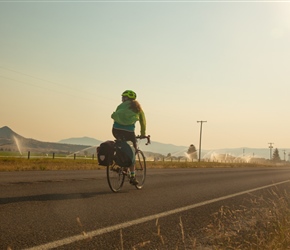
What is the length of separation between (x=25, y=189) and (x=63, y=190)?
2.57 ft

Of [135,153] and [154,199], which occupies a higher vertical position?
[135,153]

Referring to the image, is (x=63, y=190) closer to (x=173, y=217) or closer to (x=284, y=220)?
(x=173, y=217)

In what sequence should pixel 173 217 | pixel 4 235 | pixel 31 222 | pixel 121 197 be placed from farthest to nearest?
pixel 121 197
pixel 173 217
pixel 31 222
pixel 4 235

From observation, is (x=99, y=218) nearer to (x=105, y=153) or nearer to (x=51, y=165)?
(x=105, y=153)

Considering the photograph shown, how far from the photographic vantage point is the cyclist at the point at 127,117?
7.83 metres

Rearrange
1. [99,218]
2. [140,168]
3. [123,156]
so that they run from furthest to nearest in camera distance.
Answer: [140,168] → [123,156] → [99,218]

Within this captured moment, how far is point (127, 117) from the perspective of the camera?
784cm

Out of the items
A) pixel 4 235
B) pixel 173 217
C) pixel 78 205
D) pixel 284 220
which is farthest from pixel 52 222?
pixel 284 220

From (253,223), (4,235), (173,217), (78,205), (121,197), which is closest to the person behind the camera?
(4,235)

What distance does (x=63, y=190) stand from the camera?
25.8ft

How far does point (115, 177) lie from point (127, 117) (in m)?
1.31

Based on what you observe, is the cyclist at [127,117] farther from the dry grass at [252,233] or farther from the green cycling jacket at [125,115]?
the dry grass at [252,233]

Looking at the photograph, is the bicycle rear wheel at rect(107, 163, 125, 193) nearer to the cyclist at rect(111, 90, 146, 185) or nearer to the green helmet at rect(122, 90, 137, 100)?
the cyclist at rect(111, 90, 146, 185)

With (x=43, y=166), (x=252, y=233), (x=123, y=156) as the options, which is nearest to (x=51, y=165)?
(x=43, y=166)
